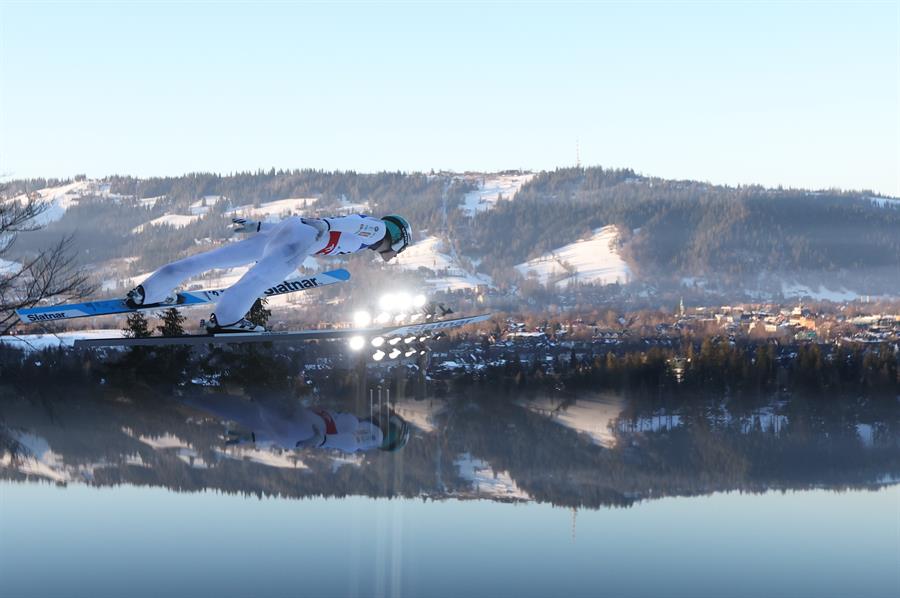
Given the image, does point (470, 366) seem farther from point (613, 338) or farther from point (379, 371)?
point (613, 338)

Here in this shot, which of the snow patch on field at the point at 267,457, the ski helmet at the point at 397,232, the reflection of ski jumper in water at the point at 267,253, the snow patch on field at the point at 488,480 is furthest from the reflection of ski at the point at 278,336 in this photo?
the snow patch on field at the point at 488,480

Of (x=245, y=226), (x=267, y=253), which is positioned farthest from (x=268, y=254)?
(x=245, y=226)

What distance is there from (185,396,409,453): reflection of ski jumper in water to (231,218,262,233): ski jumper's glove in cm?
1670

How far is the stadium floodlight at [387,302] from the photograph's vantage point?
84.7ft

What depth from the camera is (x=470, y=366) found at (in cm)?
10462

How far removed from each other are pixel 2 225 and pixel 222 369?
15767 mm

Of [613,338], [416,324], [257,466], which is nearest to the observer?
[416,324]

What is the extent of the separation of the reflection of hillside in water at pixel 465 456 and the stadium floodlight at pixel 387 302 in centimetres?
837

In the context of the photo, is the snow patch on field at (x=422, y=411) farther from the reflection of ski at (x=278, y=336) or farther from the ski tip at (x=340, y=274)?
the ski tip at (x=340, y=274)

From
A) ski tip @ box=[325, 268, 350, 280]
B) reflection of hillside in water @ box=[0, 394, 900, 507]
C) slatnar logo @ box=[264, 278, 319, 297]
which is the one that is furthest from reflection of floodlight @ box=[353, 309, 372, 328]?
→ reflection of hillside in water @ box=[0, 394, 900, 507]

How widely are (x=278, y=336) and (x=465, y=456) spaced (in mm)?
22587

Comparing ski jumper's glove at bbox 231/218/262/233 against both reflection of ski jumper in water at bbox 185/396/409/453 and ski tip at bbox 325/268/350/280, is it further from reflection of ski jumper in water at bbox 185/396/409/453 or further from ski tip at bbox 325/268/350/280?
reflection of ski jumper in water at bbox 185/396/409/453

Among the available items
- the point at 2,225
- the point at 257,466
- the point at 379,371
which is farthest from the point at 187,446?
the point at 379,371

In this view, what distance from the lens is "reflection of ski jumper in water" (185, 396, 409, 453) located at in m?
37.8
